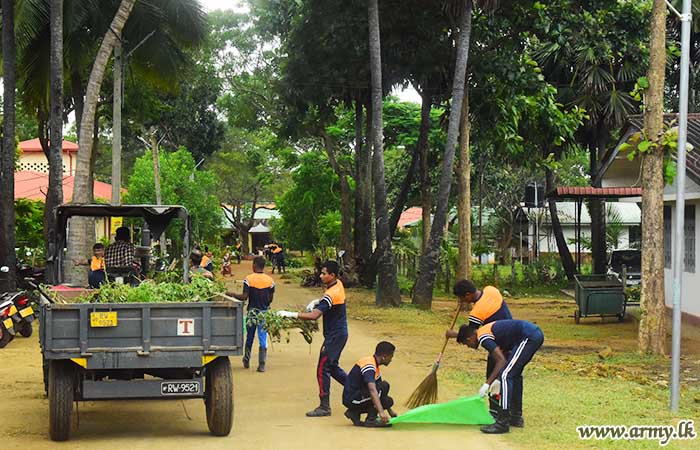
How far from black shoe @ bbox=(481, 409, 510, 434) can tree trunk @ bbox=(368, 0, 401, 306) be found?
53.3 ft

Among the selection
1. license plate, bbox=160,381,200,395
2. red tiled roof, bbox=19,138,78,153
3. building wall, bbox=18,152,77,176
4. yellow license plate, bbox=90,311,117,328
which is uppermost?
red tiled roof, bbox=19,138,78,153

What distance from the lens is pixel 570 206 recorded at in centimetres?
6512

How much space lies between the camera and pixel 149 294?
→ 10.4 meters

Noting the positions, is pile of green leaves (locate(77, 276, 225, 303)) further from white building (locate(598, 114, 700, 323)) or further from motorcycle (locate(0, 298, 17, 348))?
white building (locate(598, 114, 700, 323))

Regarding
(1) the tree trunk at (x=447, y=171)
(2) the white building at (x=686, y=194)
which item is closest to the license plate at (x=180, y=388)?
(2) the white building at (x=686, y=194)

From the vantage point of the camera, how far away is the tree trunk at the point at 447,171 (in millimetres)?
24625

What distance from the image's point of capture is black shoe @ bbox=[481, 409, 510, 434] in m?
10.1

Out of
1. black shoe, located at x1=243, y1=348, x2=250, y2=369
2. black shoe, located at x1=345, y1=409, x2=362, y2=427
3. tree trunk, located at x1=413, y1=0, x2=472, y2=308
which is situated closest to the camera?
black shoe, located at x1=345, y1=409, x2=362, y2=427

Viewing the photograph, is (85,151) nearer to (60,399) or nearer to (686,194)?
(686,194)

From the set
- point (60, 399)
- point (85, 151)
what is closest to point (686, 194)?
point (85, 151)

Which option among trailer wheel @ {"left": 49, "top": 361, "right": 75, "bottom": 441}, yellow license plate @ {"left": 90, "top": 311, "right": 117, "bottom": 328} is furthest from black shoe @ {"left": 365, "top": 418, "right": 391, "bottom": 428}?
trailer wheel @ {"left": 49, "top": 361, "right": 75, "bottom": 441}

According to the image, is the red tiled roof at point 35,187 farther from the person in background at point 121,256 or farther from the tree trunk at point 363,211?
the person in background at point 121,256

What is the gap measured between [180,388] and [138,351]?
0.57 m

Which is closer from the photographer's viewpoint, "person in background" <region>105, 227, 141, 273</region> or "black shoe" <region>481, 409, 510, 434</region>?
"black shoe" <region>481, 409, 510, 434</region>
